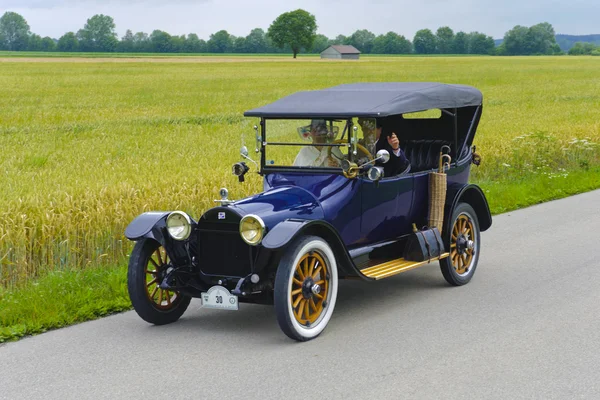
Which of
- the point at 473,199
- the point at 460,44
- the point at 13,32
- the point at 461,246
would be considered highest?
the point at 473,199

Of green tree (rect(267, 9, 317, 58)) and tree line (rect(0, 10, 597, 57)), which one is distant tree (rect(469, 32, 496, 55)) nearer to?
tree line (rect(0, 10, 597, 57))

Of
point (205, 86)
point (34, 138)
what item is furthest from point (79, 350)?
point (205, 86)

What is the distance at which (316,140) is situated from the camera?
738 cm

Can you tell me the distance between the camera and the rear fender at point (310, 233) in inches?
235

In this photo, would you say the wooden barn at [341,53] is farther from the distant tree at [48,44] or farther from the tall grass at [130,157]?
the tall grass at [130,157]

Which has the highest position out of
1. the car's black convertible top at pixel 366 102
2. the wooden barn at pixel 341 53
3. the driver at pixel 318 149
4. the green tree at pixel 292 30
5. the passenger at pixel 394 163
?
the car's black convertible top at pixel 366 102

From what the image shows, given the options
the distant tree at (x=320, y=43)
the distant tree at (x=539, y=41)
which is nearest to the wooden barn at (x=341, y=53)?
the distant tree at (x=320, y=43)

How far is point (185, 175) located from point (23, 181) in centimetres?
225

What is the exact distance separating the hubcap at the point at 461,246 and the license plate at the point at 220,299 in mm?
2719

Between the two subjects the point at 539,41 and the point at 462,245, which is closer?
the point at 462,245

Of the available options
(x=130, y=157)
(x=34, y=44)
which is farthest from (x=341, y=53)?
(x=130, y=157)

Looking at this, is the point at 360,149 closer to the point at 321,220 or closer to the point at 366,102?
the point at 366,102

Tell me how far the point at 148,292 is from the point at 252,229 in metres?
1.09

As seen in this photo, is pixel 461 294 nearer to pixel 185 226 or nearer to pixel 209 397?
pixel 185 226
